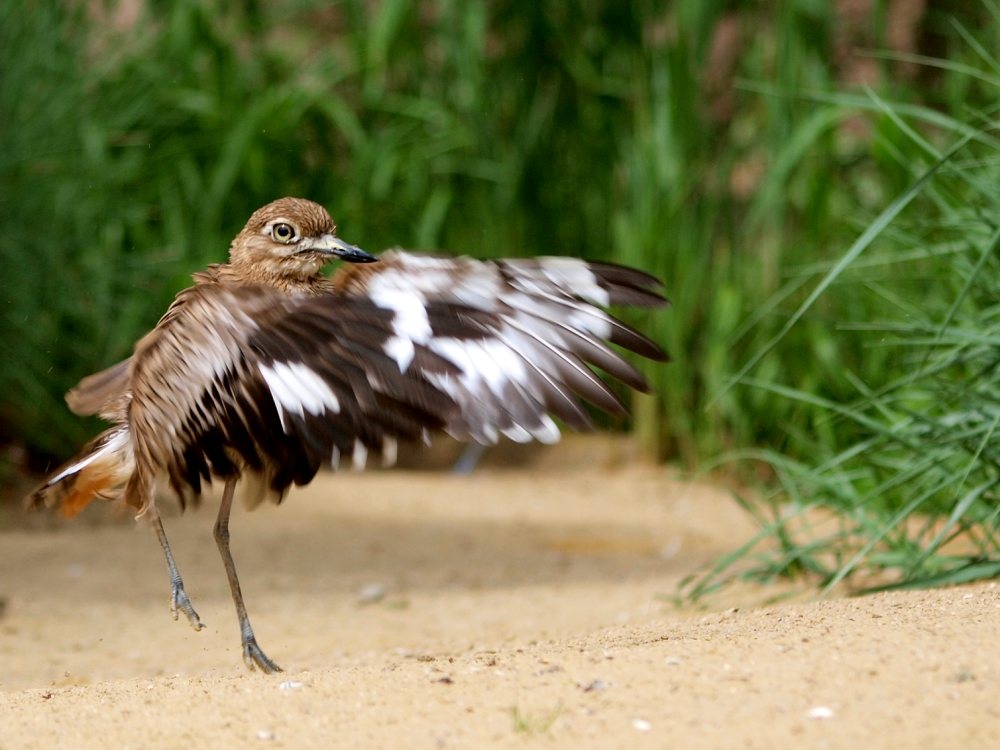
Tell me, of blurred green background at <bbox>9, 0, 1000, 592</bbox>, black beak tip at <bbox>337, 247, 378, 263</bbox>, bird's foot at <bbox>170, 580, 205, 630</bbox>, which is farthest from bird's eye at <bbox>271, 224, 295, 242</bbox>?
blurred green background at <bbox>9, 0, 1000, 592</bbox>

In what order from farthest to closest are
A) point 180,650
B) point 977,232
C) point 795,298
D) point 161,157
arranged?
1. point 161,157
2. point 795,298
3. point 180,650
4. point 977,232

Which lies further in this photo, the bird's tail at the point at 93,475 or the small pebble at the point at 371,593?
the small pebble at the point at 371,593

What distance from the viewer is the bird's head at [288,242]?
10.6 feet

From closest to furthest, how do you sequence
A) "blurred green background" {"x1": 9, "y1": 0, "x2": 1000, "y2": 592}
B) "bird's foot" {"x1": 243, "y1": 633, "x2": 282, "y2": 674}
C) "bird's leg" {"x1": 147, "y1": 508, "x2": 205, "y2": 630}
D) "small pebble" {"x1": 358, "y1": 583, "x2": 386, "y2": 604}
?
"bird's leg" {"x1": 147, "y1": 508, "x2": 205, "y2": 630} < "bird's foot" {"x1": 243, "y1": 633, "x2": 282, "y2": 674} < "small pebble" {"x1": 358, "y1": 583, "x2": 386, "y2": 604} < "blurred green background" {"x1": 9, "y1": 0, "x2": 1000, "y2": 592}

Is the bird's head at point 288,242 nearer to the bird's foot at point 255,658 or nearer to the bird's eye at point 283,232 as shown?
the bird's eye at point 283,232

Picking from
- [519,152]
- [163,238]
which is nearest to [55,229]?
[163,238]

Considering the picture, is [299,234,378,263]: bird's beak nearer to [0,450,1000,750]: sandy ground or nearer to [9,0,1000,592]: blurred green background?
[0,450,1000,750]: sandy ground

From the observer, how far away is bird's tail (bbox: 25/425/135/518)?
9.93 ft

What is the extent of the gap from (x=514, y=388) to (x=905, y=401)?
262 centimetres

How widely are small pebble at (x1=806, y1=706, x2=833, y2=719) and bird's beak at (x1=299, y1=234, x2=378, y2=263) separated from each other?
60.8 inches

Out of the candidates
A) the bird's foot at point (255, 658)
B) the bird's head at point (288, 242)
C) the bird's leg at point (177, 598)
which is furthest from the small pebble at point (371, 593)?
the bird's head at point (288, 242)

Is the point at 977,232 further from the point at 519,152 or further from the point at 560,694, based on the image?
the point at 519,152

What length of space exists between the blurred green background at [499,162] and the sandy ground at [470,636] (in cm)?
73

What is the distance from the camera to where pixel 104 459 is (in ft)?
10.0
